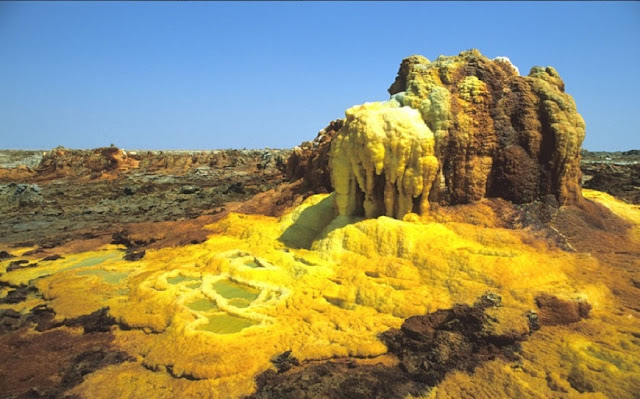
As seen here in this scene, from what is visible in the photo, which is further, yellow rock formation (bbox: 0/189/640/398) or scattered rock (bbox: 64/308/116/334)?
scattered rock (bbox: 64/308/116/334)

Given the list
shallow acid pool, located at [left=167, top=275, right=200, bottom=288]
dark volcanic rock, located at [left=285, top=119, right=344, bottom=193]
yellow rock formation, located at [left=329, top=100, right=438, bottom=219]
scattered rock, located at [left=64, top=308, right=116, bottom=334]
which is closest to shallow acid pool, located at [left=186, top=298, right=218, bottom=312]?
shallow acid pool, located at [left=167, top=275, right=200, bottom=288]

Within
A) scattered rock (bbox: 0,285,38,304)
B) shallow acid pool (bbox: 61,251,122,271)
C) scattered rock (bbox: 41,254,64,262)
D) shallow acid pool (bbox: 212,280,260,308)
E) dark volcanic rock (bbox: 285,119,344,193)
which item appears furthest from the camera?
dark volcanic rock (bbox: 285,119,344,193)

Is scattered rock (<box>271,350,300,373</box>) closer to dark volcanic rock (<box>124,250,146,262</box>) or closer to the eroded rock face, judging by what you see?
the eroded rock face

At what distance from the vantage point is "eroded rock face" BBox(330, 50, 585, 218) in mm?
9508

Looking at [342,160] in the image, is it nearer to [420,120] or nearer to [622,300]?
[420,120]

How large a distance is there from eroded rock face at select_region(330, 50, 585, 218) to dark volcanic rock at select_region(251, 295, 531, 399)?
11.6 ft

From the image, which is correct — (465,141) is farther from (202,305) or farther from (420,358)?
(202,305)

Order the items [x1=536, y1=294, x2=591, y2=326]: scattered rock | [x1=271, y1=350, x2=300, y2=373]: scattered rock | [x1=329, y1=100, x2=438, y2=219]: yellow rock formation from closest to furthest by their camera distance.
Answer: [x1=271, y1=350, x2=300, y2=373]: scattered rock, [x1=536, y1=294, x2=591, y2=326]: scattered rock, [x1=329, y1=100, x2=438, y2=219]: yellow rock formation

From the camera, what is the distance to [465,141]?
9.51 m

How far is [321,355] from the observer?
20.8 feet

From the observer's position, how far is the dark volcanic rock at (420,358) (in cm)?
550

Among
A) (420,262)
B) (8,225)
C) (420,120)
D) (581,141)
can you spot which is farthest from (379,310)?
(8,225)

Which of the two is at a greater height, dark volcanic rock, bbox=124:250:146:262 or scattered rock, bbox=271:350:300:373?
scattered rock, bbox=271:350:300:373

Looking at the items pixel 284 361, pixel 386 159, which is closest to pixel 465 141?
pixel 386 159
